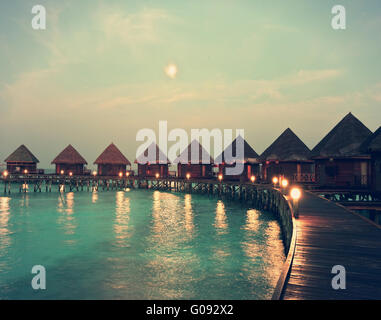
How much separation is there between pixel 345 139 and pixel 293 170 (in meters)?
6.97

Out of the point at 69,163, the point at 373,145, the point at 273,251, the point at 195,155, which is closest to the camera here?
the point at 273,251

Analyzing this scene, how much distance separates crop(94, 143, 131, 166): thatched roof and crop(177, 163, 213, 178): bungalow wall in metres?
11.8

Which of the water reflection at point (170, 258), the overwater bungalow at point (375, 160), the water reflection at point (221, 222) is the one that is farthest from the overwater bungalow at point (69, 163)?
the overwater bungalow at point (375, 160)

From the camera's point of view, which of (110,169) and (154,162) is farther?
(110,169)

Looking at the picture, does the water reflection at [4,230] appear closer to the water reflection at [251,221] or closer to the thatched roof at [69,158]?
the water reflection at [251,221]

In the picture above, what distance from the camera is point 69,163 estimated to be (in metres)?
57.1

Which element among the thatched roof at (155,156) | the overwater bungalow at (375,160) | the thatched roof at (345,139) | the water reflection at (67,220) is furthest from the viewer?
the thatched roof at (155,156)

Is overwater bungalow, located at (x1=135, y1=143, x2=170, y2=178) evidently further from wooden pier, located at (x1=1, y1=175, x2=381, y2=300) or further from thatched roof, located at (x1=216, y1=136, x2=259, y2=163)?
wooden pier, located at (x1=1, y1=175, x2=381, y2=300)

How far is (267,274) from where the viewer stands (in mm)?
11094

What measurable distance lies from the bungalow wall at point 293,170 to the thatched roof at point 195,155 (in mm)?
13753

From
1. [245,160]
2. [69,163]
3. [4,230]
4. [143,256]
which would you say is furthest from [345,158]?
[69,163]

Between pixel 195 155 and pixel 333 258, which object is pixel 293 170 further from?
pixel 333 258

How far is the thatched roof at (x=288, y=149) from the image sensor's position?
103 feet
